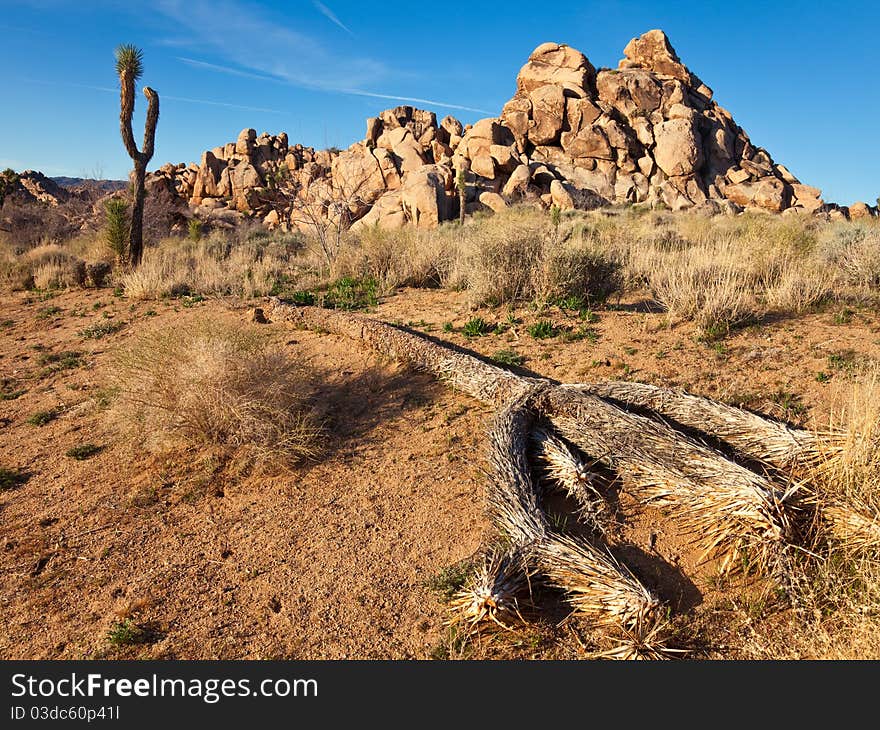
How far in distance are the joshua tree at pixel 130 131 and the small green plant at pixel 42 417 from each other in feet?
29.7

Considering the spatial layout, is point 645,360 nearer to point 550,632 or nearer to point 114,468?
point 550,632

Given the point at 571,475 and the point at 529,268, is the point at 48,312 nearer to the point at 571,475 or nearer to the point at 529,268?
the point at 529,268

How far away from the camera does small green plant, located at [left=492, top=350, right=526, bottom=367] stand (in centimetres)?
668

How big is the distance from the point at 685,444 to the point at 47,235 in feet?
77.0

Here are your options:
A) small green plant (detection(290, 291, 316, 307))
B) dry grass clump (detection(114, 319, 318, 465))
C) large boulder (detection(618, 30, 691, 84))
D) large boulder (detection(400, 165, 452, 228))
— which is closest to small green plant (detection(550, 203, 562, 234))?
small green plant (detection(290, 291, 316, 307))

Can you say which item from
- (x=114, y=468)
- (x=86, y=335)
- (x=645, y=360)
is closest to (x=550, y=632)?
(x=645, y=360)

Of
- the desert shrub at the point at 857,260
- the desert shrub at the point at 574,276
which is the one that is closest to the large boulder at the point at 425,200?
the desert shrub at the point at 857,260

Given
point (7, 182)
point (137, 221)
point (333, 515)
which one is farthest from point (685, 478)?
point (7, 182)

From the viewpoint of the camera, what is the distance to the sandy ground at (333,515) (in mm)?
3260

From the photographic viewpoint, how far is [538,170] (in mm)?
36875

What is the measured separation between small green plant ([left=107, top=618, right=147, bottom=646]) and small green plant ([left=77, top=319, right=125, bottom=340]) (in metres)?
7.24

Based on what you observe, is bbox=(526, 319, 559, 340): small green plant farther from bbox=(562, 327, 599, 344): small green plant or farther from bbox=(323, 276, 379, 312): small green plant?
bbox=(323, 276, 379, 312): small green plant

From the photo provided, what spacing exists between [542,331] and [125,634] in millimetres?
5566

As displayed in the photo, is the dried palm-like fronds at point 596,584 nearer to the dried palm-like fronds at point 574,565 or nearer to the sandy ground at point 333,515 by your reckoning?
the dried palm-like fronds at point 574,565
